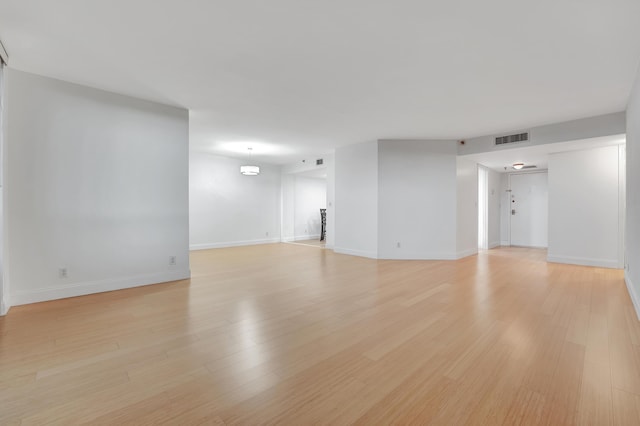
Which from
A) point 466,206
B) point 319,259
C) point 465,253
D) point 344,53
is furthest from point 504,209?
point 344,53

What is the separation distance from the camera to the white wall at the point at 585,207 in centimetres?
510

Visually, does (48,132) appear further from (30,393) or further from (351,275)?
(351,275)

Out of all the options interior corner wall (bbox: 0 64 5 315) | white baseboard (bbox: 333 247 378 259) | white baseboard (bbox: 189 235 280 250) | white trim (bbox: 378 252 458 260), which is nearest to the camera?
interior corner wall (bbox: 0 64 5 315)

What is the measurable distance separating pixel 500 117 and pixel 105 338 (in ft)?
19.4

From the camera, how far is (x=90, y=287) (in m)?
3.59

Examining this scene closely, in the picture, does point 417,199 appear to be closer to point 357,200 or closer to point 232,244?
point 357,200

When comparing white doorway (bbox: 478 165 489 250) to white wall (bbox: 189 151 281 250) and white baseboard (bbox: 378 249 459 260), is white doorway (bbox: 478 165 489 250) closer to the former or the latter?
white baseboard (bbox: 378 249 459 260)

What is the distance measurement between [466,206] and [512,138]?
5.78 ft

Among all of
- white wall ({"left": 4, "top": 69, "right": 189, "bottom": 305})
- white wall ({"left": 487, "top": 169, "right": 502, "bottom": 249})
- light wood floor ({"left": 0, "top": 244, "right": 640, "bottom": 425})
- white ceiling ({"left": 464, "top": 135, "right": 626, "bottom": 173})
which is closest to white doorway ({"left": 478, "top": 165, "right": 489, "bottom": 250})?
white wall ({"left": 487, "top": 169, "right": 502, "bottom": 249})

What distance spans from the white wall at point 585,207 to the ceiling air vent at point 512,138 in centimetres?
117

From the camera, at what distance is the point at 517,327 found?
8.52ft

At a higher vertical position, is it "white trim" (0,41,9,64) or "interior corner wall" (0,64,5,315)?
"white trim" (0,41,9,64)

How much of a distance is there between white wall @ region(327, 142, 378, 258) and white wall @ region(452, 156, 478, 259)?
1843 millimetres

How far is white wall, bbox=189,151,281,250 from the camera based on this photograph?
770 centimetres
